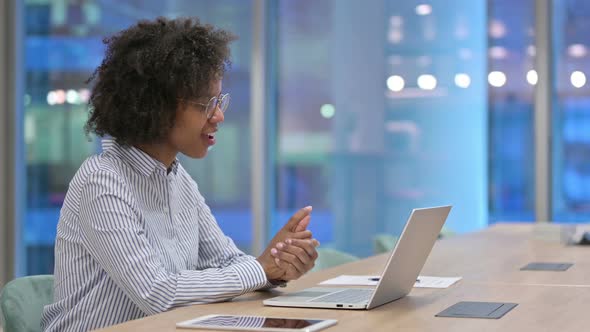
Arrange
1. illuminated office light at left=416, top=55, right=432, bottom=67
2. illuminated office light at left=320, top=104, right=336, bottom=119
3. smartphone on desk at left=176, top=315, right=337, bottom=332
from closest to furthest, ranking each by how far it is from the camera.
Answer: smartphone on desk at left=176, top=315, right=337, bottom=332 → illuminated office light at left=416, top=55, right=432, bottom=67 → illuminated office light at left=320, top=104, right=336, bottom=119

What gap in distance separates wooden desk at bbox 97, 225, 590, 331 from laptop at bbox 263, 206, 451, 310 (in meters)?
0.03

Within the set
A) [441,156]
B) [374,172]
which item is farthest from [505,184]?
[374,172]

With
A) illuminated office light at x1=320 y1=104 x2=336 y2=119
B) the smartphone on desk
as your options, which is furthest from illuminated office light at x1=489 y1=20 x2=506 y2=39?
the smartphone on desk

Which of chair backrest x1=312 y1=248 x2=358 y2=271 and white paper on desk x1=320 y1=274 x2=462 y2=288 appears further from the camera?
chair backrest x1=312 y1=248 x2=358 y2=271

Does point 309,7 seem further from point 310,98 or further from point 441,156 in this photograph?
point 441,156

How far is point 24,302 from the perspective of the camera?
2.35 metres

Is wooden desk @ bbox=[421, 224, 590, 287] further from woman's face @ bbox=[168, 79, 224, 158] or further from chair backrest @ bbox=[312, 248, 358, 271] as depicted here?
woman's face @ bbox=[168, 79, 224, 158]

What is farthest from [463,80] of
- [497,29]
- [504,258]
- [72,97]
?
[504,258]

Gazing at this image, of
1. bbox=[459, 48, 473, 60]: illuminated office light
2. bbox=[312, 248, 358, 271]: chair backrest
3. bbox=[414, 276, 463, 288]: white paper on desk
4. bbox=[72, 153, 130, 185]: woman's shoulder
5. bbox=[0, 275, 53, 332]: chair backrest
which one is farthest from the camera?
bbox=[459, 48, 473, 60]: illuminated office light

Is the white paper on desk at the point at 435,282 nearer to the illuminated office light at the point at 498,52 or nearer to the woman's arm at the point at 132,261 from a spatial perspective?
the woman's arm at the point at 132,261

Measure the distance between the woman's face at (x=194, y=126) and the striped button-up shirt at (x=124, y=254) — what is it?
0.09 meters

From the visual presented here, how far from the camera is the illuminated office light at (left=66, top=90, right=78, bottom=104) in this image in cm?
644

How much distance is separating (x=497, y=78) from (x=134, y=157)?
4310mm

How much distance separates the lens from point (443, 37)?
6.39 metres
